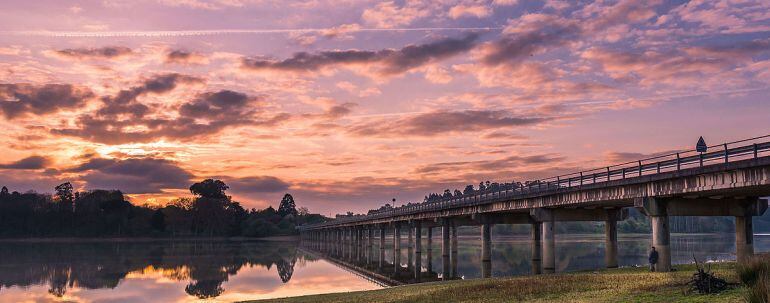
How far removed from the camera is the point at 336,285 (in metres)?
58.7

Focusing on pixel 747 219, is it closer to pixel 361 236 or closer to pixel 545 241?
pixel 545 241

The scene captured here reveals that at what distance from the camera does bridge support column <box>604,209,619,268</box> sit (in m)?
59.5

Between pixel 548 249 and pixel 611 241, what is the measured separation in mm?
6480

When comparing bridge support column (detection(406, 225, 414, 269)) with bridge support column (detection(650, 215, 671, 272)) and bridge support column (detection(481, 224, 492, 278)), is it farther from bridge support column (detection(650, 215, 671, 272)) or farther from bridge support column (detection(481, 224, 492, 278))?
bridge support column (detection(650, 215, 671, 272))

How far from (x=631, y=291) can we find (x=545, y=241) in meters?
33.0

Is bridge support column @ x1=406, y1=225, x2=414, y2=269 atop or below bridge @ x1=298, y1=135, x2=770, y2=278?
below

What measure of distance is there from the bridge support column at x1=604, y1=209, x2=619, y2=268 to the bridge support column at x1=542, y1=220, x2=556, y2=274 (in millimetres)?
5069

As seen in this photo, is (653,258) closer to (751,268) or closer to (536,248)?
(751,268)

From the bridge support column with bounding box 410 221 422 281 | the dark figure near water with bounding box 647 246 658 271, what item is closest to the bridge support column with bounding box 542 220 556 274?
the bridge support column with bounding box 410 221 422 281

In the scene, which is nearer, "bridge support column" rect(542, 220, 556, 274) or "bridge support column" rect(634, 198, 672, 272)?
"bridge support column" rect(634, 198, 672, 272)

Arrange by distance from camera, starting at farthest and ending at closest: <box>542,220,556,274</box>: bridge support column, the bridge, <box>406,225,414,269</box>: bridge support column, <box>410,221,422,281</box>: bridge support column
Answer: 1. <box>406,225,414,269</box>: bridge support column
2. <box>410,221,422,281</box>: bridge support column
3. <box>542,220,556,274</box>: bridge support column
4. the bridge

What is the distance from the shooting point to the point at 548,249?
5897 centimetres

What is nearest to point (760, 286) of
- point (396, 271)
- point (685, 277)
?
point (685, 277)

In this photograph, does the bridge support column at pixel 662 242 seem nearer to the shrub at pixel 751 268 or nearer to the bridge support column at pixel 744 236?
the bridge support column at pixel 744 236
